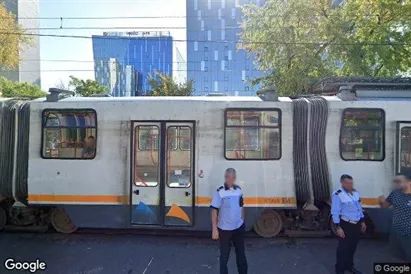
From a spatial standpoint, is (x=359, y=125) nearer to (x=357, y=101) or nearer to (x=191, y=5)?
(x=357, y=101)

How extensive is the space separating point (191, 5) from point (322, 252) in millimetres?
92535

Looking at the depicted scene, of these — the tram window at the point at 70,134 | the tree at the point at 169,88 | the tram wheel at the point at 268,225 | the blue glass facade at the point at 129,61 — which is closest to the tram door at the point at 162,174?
the tram window at the point at 70,134

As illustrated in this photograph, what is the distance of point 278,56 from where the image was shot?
15.3m

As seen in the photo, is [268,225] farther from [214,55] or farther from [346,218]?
[214,55]

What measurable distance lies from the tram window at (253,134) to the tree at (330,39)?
287 inches

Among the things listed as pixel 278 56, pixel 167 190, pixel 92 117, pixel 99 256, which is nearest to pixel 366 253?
pixel 167 190

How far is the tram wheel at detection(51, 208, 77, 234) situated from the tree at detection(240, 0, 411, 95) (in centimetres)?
975

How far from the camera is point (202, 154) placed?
641 cm

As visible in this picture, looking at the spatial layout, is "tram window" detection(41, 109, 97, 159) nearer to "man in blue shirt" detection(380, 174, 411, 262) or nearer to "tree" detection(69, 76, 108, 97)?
"man in blue shirt" detection(380, 174, 411, 262)

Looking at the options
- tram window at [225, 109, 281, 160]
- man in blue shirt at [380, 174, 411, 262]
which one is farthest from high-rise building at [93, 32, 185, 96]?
man in blue shirt at [380, 174, 411, 262]

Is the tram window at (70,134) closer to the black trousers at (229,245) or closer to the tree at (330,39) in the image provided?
the black trousers at (229,245)

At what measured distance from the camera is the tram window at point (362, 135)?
6.33m

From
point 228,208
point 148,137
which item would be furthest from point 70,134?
point 228,208

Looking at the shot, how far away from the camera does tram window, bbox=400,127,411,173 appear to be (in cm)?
629
